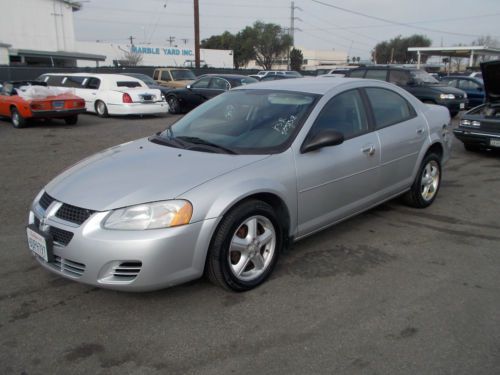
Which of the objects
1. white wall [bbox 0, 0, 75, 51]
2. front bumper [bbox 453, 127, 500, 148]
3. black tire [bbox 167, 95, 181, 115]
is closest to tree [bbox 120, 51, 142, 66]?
white wall [bbox 0, 0, 75, 51]

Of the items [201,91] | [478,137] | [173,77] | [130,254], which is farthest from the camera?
[173,77]

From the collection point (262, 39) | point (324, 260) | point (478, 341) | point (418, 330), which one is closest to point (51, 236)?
point (324, 260)

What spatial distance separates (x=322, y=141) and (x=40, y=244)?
227 cm

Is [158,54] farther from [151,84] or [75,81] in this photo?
[75,81]

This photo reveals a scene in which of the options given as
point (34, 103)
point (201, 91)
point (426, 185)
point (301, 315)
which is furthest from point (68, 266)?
point (201, 91)

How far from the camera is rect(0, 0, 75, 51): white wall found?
47375 mm

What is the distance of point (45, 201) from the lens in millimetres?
3459

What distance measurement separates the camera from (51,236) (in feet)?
Answer: 10.4

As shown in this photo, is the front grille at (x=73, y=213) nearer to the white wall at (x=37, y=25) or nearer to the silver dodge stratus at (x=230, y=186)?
the silver dodge stratus at (x=230, y=186)

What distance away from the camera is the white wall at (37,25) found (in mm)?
47375

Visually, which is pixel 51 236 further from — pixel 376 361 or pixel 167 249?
pixel 376 361

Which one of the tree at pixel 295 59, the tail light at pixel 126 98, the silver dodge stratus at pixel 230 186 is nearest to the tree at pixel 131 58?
the tree at pixel 295 59

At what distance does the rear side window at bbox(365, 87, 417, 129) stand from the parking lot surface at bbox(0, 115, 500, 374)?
1.15 metres

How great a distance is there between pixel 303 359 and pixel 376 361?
16.8 inches
